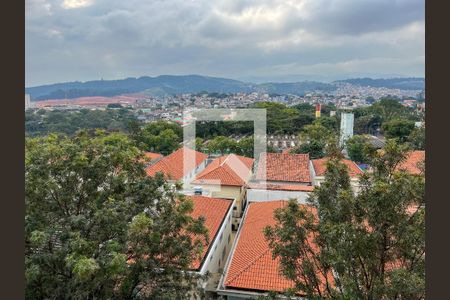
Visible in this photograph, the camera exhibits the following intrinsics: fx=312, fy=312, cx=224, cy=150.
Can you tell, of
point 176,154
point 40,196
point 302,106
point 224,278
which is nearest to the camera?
point 40,196

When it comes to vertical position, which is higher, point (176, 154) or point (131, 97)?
point (131, 97)

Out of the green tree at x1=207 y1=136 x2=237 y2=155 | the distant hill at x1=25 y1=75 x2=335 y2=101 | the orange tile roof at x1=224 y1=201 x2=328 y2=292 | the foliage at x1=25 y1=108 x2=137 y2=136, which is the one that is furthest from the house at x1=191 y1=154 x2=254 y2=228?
the distant hill at x1=25 y1=75 x2=335 y2=101

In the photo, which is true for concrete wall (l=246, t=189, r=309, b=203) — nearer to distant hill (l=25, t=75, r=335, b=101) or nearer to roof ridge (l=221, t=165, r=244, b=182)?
roof ridge (l=221, t=165, r=244, b=182)

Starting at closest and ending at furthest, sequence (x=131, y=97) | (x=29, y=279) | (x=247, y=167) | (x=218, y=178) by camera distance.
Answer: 1. (x=29, y=279)
2. (x=218, y=178)
3. (x=247, y=167)
4. (x=131, y=97)

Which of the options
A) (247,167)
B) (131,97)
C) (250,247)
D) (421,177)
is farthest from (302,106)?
(421,177)

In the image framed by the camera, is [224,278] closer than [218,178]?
Yes

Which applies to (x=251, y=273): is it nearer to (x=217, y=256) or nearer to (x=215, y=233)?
(x=215, y=233)

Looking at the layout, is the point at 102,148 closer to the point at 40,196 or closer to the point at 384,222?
the point at 40,196

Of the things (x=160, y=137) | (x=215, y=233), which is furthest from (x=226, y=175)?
(x=160, y=137)

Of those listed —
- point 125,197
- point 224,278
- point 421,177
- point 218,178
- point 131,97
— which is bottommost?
point 224,278
